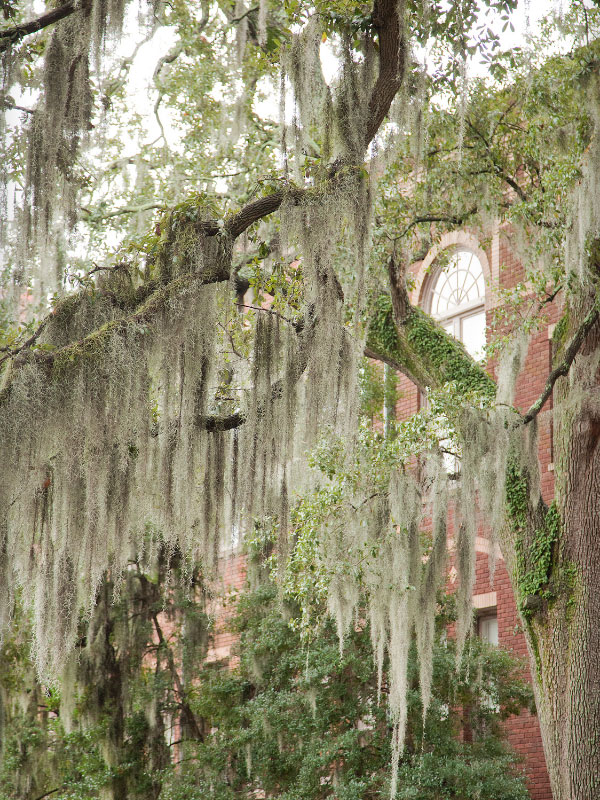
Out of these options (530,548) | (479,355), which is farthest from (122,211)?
(530,548)

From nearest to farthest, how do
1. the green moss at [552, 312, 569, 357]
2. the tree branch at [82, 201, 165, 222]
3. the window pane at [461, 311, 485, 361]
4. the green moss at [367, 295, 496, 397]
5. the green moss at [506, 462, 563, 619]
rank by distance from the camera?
the green moss at [506, 462, 563, 619]
the green moss at [552, 312, 569, 357]
the green moss at [367, 295, 496, 397]
the tree branch at [82, 201, 165, 222]
the window pane at [461, 311, 485, 361]

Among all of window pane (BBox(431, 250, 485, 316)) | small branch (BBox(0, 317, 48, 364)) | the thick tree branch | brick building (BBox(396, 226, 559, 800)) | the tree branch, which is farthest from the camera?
window pane (BBox(431, 250, 485, 316))

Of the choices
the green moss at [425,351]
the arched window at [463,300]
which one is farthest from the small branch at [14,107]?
the arched window at [463,300]

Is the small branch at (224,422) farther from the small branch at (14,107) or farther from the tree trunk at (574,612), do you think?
the tree trunk at (574,612)

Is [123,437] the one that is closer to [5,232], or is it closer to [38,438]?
[38,438]

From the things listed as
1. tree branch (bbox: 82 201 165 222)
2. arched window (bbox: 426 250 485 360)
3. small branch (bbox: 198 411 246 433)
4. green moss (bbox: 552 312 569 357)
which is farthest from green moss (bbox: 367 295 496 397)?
arched window (bbox: 426 250 485 360)

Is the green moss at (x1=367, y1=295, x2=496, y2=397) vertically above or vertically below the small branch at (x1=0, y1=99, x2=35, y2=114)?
→ below

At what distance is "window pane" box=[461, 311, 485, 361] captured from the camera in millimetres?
15195

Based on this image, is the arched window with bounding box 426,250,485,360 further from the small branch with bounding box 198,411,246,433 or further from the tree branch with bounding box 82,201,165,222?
the small branch with bounding box 198,411,246,433

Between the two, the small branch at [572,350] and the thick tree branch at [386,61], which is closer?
the thick tree branch at [386,61]

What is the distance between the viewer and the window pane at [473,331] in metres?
15.2

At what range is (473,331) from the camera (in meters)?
15.3

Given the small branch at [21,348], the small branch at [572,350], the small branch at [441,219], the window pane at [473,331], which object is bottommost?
the small branch at [21,348]

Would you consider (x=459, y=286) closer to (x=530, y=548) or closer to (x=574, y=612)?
(x=530, y=548)
